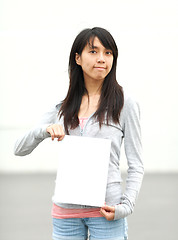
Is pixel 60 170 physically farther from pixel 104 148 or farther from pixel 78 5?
pixel 78 5

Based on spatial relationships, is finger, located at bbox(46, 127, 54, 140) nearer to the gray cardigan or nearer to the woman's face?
the gray cardigan

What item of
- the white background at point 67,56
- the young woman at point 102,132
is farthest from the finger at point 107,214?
the white background at point 67,56

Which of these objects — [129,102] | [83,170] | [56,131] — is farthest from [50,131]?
[129,102]

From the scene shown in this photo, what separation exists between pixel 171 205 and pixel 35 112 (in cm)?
129

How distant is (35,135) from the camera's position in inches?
55.7

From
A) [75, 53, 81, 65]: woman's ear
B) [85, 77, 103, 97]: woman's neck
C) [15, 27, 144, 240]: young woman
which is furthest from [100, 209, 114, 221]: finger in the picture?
[75, 53, 81, 65]: woman's ear

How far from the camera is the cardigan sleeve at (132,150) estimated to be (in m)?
1.36

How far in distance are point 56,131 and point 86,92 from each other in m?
0.21

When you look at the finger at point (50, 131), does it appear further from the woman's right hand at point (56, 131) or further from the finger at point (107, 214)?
the finger at point (107, 214)

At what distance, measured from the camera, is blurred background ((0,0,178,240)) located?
352 cm

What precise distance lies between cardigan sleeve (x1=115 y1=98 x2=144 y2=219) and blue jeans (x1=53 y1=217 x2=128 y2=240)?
68 millimetres

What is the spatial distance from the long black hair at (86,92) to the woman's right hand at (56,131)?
2.6 inches

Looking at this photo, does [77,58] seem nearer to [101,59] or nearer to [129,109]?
[101,59]

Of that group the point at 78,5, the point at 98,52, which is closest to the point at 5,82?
the point at 78,5
